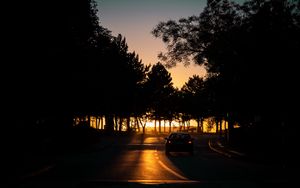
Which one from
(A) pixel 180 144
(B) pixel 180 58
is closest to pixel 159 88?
(B) pixel 180 58

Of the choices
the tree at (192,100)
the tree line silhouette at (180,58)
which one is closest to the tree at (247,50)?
the tree line silhouette at (180,58)

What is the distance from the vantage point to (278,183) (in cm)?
1658

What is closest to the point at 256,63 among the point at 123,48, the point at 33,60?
the point at 33,60

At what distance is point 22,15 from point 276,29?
59.1ft

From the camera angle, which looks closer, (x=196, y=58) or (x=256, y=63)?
(x=256, y=63)

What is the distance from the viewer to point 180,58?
150ft

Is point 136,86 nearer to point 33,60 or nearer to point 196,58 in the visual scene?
point 196,58

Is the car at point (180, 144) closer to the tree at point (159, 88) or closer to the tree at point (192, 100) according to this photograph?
the tree at point (159, 88)

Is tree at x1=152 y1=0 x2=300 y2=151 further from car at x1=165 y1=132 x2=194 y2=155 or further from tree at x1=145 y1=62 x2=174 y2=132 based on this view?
tree at x1=145 y1=62 x2=174 y2=132

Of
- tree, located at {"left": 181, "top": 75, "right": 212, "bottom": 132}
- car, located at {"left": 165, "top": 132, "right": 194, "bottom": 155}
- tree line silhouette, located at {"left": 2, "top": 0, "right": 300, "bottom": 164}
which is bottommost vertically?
car, located at {"left": 165, "top": 132, "right": 194, "bottom": 155}

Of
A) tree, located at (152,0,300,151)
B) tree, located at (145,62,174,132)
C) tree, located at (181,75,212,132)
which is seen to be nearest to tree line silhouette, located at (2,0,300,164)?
tree, located at (152,0,300,151)

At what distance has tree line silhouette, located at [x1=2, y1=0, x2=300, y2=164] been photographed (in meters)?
21.8

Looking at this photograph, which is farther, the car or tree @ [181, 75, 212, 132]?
tree @ [181, 75, 212, 132]

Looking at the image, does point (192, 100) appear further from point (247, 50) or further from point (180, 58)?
point (247, 50)
